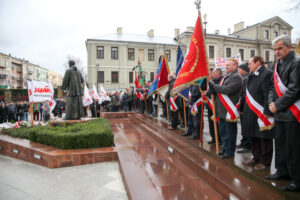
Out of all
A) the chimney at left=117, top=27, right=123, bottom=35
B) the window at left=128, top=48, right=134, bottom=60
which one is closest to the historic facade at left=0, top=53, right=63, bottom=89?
the chimney at left=117, top=27, right=123, bottom=35

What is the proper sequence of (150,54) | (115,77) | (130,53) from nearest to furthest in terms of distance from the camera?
(115,77), (130,53), (150,54)

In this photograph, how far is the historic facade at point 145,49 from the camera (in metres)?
30.6

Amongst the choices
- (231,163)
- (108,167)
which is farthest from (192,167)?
(108,167)

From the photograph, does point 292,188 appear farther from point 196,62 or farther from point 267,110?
point 196,62

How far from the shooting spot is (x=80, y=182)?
13.2ft

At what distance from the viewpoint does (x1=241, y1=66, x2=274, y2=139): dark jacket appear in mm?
3180

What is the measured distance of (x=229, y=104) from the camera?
151 inches

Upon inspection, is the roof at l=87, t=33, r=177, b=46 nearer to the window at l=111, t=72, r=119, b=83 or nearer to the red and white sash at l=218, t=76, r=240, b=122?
the window at l=111, t=72, r=119, b=83

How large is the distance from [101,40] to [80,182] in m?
29.0

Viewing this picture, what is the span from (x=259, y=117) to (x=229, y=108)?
656mm

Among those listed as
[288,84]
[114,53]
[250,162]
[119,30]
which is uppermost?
[119,30]

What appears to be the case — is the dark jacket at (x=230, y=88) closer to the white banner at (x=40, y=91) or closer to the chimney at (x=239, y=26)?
the white banner at (x=40, y=91)

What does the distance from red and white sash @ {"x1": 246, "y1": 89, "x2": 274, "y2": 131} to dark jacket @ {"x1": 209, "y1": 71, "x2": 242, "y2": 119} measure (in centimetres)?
39

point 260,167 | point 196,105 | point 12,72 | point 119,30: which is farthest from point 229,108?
point 12,72
